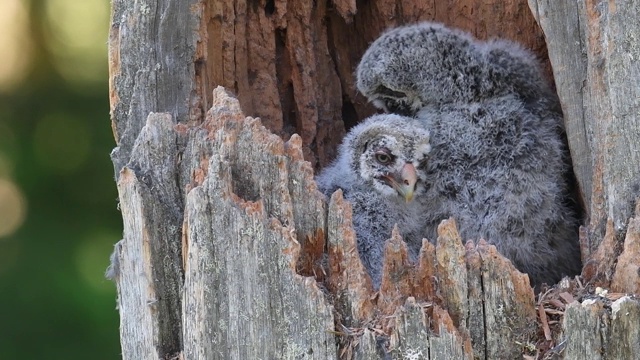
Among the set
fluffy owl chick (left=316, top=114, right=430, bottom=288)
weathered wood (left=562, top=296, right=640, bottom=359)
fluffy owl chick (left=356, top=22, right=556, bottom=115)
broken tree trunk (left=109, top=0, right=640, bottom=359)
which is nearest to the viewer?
weathered wood (left=562, top=296, right=640, bottom=359)

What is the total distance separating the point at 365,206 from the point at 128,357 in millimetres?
1350

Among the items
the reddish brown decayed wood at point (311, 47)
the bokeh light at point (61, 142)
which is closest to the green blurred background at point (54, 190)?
the bokeh light at point (61, 142)

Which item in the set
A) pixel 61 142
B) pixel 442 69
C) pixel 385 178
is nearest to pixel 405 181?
pixel 385 178

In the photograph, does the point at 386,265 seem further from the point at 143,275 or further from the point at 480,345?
the point at 143,275

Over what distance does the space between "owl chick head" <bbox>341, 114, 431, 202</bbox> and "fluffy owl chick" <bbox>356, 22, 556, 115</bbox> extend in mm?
227

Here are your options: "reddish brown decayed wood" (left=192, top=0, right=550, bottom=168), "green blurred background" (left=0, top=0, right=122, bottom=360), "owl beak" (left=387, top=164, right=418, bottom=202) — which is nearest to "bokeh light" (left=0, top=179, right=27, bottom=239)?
"green blurred background" (left=0, top=0, right=122, bottom=360)

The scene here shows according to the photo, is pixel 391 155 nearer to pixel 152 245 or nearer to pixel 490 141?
pixel 490 141

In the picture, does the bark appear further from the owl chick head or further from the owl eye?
the owl eye

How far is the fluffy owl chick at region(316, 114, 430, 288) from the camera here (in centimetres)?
455

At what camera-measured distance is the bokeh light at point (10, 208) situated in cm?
750

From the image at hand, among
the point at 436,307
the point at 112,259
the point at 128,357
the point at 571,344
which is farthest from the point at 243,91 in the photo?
the point at 571,344

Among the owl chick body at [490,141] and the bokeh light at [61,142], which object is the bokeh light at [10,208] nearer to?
the bokeh light at [61,142]

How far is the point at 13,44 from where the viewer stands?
26.6 feet

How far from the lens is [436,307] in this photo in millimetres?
3371
